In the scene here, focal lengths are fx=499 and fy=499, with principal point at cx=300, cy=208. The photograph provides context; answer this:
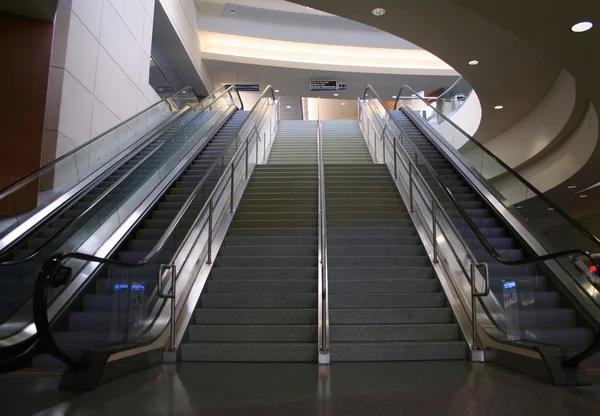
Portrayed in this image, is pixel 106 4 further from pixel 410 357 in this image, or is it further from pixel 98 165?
pixel 410 357

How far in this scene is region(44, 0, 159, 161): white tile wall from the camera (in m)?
7.77

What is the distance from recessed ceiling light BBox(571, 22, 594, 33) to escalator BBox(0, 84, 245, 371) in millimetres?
5159

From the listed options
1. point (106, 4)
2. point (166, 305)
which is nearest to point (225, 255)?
point (166, 305)

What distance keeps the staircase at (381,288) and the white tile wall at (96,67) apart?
437cm

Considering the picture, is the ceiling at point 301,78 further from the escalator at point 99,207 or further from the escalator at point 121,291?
the escalator at point 121,291

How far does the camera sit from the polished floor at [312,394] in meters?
2.75

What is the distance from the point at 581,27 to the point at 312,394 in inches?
180

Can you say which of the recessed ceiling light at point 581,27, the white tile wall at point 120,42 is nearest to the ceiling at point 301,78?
the white tile wall at point 120,42

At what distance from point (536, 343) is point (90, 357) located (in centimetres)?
315

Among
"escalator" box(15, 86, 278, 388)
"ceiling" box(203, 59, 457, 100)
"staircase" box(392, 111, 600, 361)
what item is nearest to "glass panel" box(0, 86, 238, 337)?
"escalator" box(15, 86, 278, 388)

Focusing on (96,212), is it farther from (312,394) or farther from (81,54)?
(81,54)

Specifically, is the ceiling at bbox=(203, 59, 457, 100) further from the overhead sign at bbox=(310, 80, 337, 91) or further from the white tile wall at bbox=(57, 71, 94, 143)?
the white tile wall at bbox=(57, 71, 94, 143)

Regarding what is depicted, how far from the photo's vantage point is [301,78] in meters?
19.9

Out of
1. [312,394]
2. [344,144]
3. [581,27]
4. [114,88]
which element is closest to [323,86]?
[344,144]
